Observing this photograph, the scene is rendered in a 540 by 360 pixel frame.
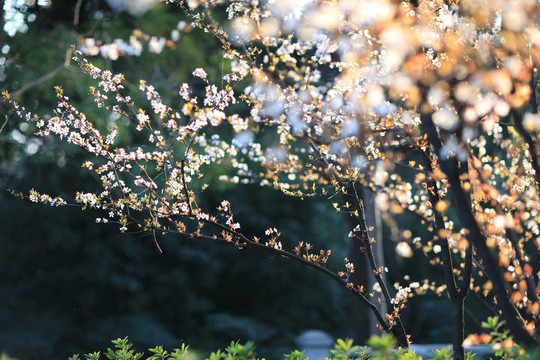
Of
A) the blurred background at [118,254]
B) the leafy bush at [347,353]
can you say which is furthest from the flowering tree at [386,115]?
the blurred background at [118,254]

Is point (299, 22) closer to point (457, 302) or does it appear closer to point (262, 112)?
point (262, 112)

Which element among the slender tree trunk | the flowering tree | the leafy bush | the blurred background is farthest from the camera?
the blurred background

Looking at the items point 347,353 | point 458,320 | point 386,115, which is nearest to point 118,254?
point 386,115

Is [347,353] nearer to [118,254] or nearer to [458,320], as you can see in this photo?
[458,320]

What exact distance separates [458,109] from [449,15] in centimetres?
126

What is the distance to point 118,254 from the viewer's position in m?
13.5

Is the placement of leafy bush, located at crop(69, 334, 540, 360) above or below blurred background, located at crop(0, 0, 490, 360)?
below

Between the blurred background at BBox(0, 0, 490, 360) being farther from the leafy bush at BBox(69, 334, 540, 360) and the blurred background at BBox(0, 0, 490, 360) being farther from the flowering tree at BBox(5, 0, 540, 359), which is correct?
the leafy bush at BBox(69, 334, 540, 360)

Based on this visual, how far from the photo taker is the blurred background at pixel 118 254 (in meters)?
11.3

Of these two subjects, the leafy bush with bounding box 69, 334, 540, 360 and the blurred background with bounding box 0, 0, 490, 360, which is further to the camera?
the blurred background with bounding box 0, 0, 490, 360

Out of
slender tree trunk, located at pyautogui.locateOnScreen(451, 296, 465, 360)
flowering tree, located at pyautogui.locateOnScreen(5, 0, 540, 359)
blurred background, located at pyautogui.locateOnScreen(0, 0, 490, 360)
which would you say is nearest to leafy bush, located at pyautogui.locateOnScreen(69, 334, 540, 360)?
slender tree trunk, located at pyautogui.locateOnScreen(451, 296, 465, 360)

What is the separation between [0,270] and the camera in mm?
12680

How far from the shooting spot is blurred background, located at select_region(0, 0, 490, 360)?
37.1 ft

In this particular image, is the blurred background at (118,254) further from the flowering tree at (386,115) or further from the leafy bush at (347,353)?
the leafy bush at (347,353)
